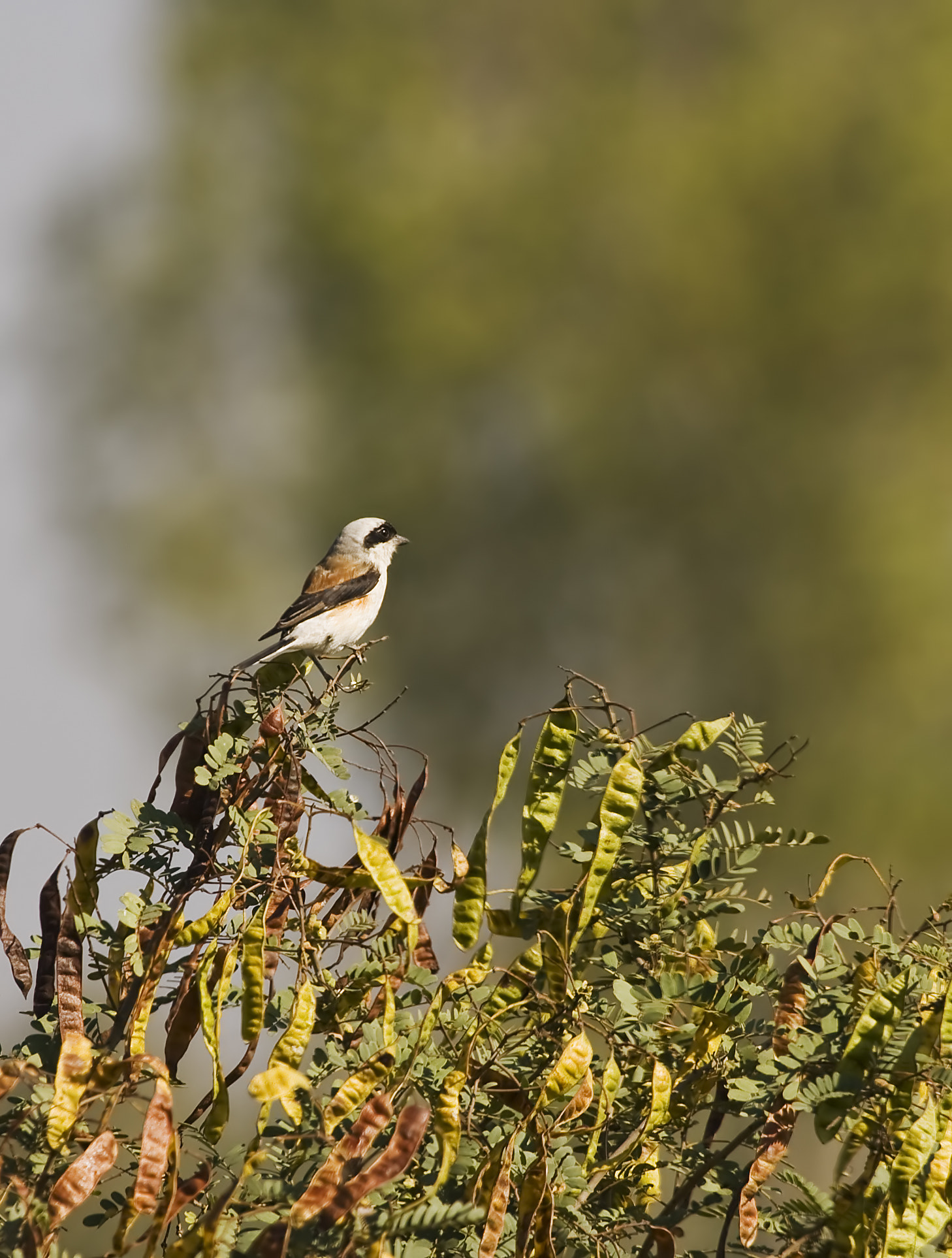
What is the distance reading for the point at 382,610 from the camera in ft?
54.3

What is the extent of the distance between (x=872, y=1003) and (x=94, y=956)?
1.47 meters

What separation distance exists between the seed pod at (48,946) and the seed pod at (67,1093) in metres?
0.26

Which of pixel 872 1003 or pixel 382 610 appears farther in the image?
pixel 382 610

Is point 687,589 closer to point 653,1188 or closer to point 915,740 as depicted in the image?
point 915,740

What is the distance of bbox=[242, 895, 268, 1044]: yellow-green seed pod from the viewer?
2299 millimetres

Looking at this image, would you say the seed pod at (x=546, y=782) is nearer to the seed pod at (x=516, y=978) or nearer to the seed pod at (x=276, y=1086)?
the seed pod at (x=516, y=978)

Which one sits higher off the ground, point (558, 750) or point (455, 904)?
point (558, 750)

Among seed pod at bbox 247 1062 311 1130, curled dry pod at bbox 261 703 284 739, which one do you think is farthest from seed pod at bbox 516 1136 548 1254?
curled dry pod at bbox 261 703 284 739

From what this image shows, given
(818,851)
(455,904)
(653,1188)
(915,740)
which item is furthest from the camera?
(915,740)

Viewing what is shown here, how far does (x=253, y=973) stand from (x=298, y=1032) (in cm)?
13

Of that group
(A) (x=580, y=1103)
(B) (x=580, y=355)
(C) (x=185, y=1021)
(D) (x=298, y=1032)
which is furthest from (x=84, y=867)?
(B) (x=580, y=355)

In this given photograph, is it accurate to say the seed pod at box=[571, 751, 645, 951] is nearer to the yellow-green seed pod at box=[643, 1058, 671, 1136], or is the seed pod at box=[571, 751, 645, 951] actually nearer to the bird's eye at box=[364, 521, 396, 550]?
the yellow-green seed pod at box=[643, 1058, 671, 1136]

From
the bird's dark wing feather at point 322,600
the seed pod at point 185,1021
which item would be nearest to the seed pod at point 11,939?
the seed pod at point 185,1021

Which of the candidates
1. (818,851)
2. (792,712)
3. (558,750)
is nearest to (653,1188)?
(558,750)
